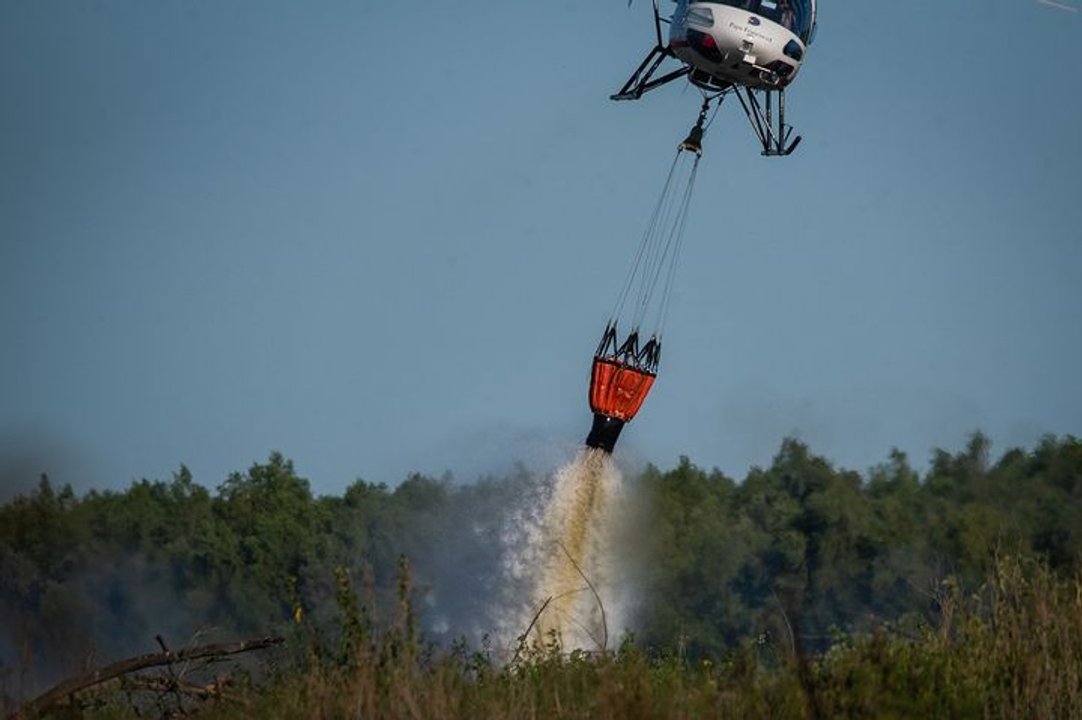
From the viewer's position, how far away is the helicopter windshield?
3089 cm

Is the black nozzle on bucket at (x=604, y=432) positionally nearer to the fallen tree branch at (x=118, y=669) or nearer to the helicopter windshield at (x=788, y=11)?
the helicopter windshield at (x=788, y=11)

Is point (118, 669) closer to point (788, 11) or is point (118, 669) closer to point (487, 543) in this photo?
point (788, 11)

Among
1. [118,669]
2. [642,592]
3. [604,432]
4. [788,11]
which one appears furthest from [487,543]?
[118,669]

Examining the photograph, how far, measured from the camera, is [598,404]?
3438cm

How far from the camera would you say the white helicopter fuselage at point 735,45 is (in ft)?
101

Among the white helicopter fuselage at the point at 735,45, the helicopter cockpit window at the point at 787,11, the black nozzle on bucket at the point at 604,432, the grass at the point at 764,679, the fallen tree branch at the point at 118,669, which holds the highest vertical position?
the helicopter cockpit window at the point at 787,11

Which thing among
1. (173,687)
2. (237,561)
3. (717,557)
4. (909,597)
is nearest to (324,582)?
(237,561)

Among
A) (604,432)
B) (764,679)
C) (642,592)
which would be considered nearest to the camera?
(764,679)

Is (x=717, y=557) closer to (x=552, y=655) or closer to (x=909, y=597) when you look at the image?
(x=909, y=597)

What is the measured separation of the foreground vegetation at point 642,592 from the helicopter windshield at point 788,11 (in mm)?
7282

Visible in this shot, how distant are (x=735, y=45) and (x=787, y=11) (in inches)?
42.5

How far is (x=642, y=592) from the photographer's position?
4756cm

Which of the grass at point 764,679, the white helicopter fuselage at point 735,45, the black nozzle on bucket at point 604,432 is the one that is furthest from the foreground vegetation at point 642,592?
the white helicopter fuselage at point 735,45

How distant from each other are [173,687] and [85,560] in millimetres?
44281
